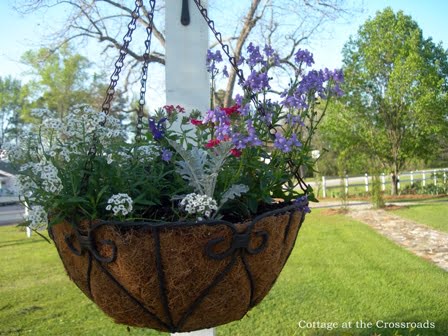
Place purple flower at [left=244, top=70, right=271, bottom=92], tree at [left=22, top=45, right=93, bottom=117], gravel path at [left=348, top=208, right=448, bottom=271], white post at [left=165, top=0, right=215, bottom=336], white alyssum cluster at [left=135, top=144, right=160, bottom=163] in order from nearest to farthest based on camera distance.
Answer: white alyssum cluster at [left=135, top=144, right=160, bottom=163], purple flower at [left=244, top=70, right=271, bottom=92], white post at [left=165, top=0, right=215, bottom=336], gravel path at [left=348, top=208, right=448, bottom=271], tree at [left=22, top=45, right=93, bottom=117]

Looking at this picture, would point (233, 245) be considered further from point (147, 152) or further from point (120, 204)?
point (147, 152)

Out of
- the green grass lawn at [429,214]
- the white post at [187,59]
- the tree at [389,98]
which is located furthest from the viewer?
the tree at [389,98]

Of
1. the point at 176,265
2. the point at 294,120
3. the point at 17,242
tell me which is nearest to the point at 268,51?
the point at 294,120

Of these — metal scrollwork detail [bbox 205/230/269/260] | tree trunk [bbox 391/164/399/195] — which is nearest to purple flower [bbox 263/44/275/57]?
metal scrollwork detail [bbox 205/230/269/260]

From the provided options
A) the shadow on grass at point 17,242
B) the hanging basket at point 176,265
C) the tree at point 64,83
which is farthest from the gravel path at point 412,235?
the tree at point 64,83

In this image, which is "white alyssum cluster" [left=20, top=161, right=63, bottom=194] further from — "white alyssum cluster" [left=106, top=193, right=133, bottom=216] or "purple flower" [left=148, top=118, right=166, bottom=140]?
"purple flower" [left=148, top=118, right=166, bottom=140]

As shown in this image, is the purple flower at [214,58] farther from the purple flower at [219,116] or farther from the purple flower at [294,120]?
the purple flower at [219,116]

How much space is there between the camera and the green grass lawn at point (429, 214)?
9.06m

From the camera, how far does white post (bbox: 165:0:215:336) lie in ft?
5.26

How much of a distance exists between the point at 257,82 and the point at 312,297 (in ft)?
12.2

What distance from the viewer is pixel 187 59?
1.61 meters

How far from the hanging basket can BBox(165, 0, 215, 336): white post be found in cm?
67

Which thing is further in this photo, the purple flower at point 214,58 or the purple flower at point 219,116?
the purple flower at point 214,58

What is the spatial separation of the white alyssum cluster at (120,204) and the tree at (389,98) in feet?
52.5
